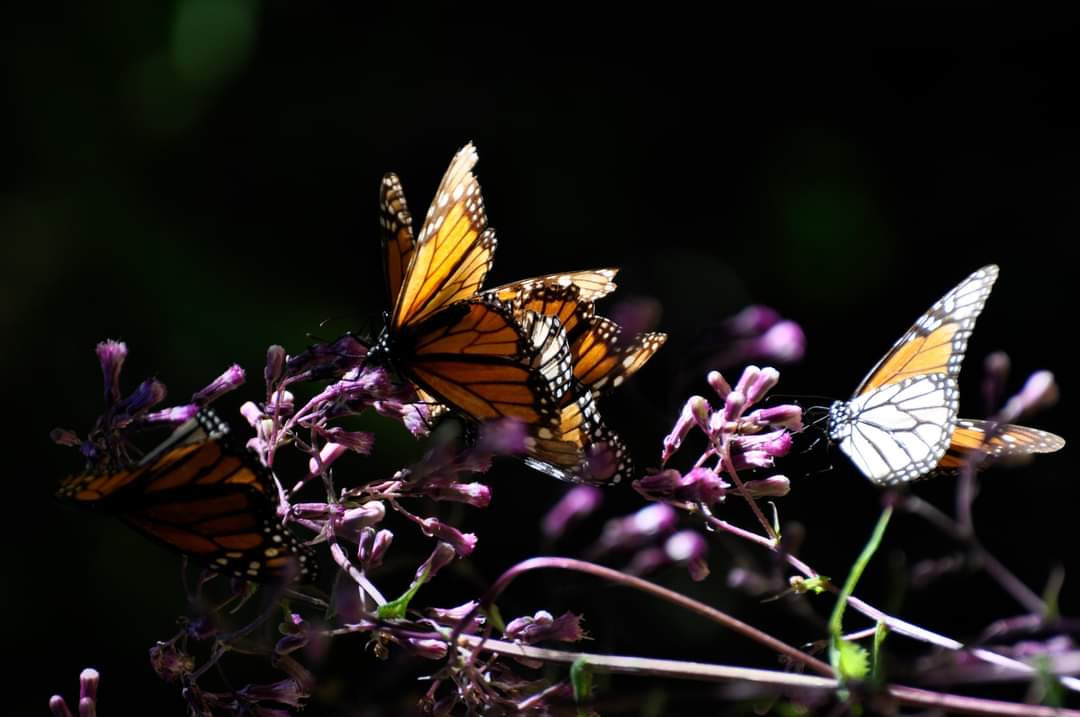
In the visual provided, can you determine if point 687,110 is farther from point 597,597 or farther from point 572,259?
point 597,597

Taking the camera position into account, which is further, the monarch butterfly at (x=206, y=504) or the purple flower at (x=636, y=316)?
the monarch butterfly at (x=206, y=504)

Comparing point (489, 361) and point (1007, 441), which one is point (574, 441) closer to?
point (489, 361)

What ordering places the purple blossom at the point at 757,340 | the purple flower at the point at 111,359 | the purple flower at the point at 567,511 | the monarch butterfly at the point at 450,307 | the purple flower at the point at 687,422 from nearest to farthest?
1. the purple flower at the point at 567,511
2. the purple blossom at the point at 757,340
3. the purple flower at the point at 687,422
4. the purple flower at the point at 111,359
5. the monarch butterfly at the point at 450,307

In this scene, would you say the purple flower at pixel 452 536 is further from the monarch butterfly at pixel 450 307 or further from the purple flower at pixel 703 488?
the purple flower at pixel 703 488

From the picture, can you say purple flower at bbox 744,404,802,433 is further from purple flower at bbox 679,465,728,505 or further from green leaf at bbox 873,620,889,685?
green leaf at bbox 873,620,889,685

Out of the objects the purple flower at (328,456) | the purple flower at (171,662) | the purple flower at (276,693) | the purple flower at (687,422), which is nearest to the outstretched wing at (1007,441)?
the purple flower at (687,422)

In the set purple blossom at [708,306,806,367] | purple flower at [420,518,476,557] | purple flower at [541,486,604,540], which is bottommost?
purple flower at [420,518,476,557]

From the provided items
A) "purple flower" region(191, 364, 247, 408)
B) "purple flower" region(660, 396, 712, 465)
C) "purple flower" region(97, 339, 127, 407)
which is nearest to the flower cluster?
"purple flower" region(660, 396, 712, 465)

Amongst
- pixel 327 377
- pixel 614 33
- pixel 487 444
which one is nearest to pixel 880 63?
pixel 614 33
